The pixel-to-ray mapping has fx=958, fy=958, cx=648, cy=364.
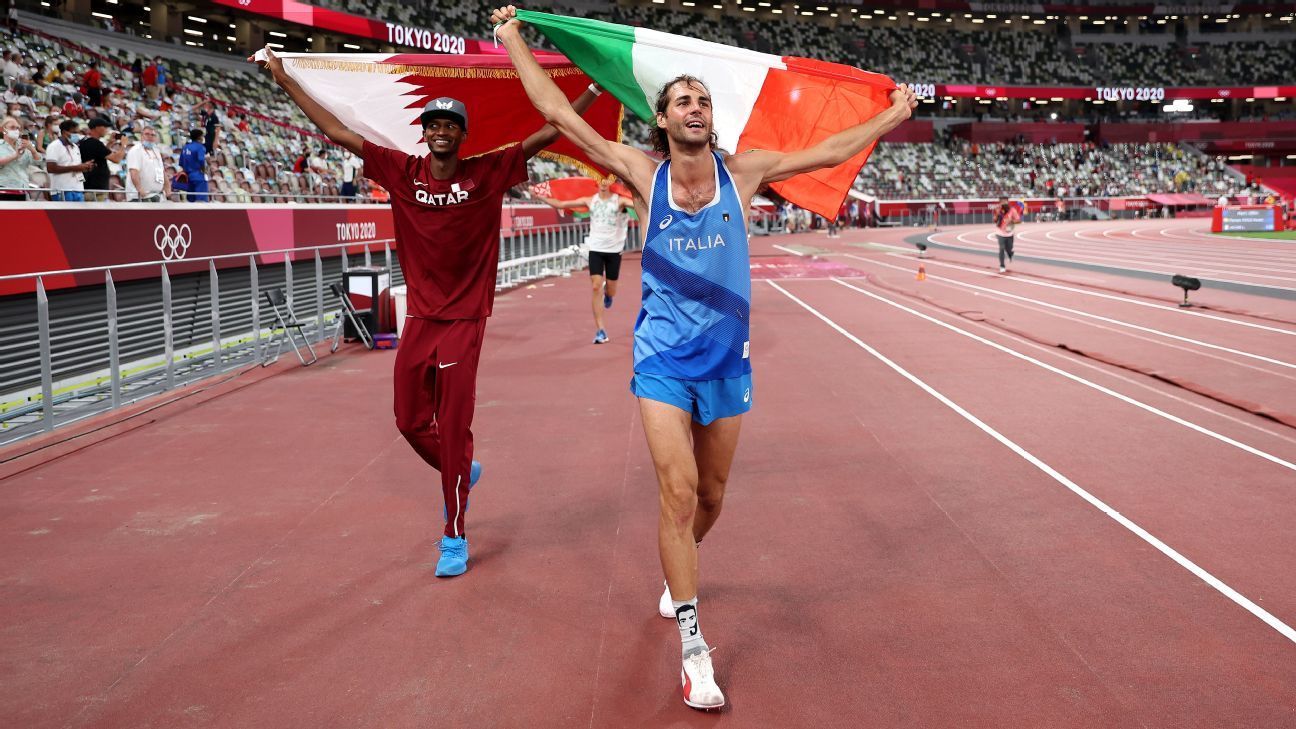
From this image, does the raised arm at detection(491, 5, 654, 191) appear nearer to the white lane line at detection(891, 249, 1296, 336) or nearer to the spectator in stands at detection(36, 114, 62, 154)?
the spectator in stands at detection(36, 114, 62, 154)

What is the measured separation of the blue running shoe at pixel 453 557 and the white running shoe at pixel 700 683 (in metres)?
1.59

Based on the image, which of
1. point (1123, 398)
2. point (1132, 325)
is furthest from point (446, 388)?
point (1132, 325)

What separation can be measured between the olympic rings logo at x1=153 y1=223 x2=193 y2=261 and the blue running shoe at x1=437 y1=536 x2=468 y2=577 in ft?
27.3

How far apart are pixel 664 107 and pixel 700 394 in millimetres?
1159

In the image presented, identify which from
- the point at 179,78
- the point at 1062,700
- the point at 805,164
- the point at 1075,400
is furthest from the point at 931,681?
the point at 179,78

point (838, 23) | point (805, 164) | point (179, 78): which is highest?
point (838, 23)

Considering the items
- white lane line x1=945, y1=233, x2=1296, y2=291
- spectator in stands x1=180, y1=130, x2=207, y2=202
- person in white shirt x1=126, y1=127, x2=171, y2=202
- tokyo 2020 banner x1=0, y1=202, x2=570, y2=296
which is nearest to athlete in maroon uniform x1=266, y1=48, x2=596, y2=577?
tokyo 2020 banner x1=0, y1=202, x2=570, y2=296

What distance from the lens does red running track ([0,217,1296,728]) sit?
3.51m

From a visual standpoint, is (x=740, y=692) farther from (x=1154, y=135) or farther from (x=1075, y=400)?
(x=1154, y=135)

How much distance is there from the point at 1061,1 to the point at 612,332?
87870mm

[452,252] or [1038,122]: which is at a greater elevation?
[1038,122]

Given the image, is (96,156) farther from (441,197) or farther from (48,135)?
(441,197)

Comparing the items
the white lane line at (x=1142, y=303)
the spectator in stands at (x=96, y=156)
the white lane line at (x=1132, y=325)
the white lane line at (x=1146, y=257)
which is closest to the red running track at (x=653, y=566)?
the white lane line at (x=1132, y=325)

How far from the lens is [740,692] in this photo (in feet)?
11.6
